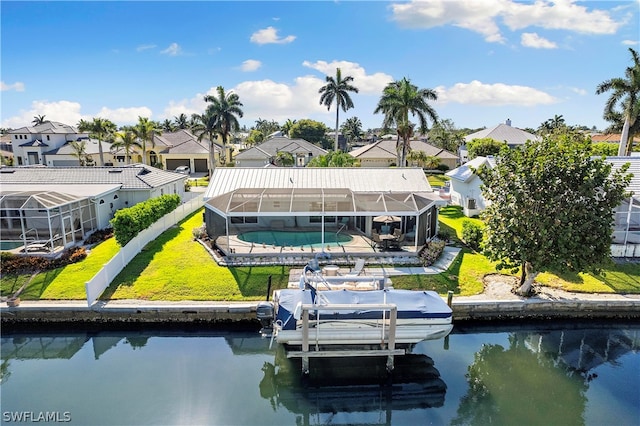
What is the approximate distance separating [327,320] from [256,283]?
16.5 feet

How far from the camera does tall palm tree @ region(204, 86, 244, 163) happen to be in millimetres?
42469

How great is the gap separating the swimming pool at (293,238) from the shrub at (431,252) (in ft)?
12.3

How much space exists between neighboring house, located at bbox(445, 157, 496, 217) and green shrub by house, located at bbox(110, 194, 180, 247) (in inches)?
759

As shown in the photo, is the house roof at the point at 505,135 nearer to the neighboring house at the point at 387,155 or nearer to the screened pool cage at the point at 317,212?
the neighboring house at the point at 387,155

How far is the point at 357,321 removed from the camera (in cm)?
1097

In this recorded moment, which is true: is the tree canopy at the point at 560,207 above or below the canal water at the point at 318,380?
above

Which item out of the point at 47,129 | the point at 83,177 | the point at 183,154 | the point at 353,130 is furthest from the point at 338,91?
the point at 353,130

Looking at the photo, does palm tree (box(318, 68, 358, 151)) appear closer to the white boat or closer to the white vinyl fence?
the white vinyl fence

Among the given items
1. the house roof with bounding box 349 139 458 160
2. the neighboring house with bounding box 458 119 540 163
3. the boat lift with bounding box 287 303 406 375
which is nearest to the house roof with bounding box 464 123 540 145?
the neighboring house with bounding box 458 119 540 163

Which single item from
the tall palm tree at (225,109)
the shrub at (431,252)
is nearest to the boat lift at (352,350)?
A: the shrub at (431,252)

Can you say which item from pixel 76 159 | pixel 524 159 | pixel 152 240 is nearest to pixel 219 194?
pixel 152 240

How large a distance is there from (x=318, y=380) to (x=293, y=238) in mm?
8983

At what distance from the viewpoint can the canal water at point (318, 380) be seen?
9.75 meters

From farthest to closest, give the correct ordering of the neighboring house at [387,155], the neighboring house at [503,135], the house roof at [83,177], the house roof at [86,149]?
the neighboring house at [503,135]
the neighboring house at [387,155]
the house roof at [86,149]
the house roof at [83,177]
